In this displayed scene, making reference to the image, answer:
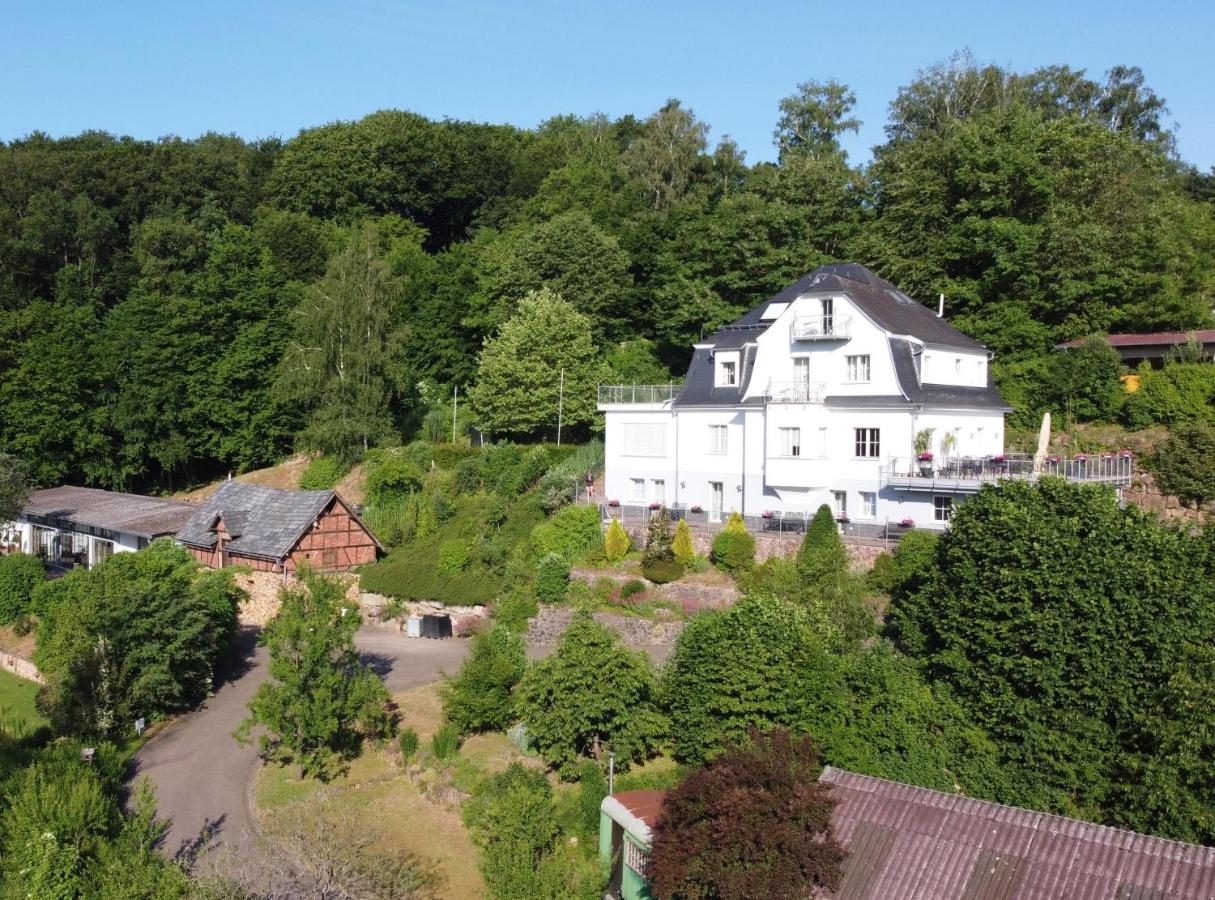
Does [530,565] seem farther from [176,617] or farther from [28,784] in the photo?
[28,784]

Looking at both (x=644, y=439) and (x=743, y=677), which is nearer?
(x=743, y=677)

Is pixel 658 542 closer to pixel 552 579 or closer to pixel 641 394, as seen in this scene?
pixel 552 579

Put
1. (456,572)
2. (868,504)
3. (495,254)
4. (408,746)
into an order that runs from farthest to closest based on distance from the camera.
Answer: 1. (495,254)
2. (456,572)
3. (868,504)
4. (408,746)

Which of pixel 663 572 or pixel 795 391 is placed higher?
pixel 795 391

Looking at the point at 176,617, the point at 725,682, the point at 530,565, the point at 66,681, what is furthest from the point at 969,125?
the point at 66,681

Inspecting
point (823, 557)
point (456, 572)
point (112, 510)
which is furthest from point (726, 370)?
point (112, 510)

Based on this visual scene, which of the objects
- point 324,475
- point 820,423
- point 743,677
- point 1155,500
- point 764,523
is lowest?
point 743,677

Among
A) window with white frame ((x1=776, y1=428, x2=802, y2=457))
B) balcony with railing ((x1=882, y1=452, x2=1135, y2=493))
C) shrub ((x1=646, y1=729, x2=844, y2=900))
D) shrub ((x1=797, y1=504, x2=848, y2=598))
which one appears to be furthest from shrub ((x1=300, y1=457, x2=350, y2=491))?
shrub ((x1=646, y1=729, x2=844, y2=900))
